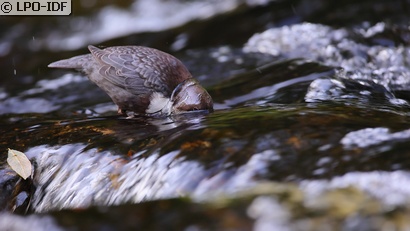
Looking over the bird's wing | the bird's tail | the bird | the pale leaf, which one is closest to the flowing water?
the pale leaf

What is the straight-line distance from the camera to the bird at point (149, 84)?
4.48m

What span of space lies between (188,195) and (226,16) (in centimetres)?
491

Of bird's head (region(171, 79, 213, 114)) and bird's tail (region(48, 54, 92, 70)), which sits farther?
bird's tail (region(48, 54, 92, 70))

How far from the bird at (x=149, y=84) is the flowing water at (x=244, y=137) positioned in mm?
177

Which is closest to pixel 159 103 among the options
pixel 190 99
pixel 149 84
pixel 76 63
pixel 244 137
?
pixel 149 84

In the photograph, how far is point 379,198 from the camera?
7.82 ft

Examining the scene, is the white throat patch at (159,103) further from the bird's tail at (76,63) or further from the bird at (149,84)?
the bird's tail at (76,63)

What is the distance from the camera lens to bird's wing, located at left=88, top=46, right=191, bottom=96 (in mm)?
4570

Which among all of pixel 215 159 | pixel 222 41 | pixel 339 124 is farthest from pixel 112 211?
pixel 222 41

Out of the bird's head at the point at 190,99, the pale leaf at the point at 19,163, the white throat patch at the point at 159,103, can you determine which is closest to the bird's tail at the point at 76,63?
the white throat patch at the point at 159,103

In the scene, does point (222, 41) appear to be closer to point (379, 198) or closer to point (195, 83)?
point (195, 83)

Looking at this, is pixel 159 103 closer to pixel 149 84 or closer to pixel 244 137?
pixel 149 84

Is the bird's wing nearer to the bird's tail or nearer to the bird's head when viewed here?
the bird's head

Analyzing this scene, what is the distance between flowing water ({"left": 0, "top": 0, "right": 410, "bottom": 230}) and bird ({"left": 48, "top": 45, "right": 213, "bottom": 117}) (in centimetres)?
18
